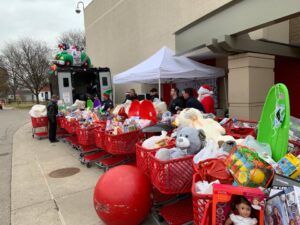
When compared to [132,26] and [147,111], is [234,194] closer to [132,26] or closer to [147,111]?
[147,111]

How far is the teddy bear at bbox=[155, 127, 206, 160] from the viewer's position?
9.27ft

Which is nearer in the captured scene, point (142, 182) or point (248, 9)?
point (142, 182)

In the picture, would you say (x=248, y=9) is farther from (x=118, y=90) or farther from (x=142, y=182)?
(x=118, y=90)

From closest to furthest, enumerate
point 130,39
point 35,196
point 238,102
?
point 35,196, point 238,102, point 130,39

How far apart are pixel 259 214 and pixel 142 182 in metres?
1.59

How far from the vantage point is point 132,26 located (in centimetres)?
1478

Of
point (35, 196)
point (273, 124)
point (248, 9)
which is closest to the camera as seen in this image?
point (273, 124)

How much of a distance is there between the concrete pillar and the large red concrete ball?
4.22 metres

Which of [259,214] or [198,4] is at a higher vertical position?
[198,4]

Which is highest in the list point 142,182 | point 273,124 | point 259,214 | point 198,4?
point 198,4

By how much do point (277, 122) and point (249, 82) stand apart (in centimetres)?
404

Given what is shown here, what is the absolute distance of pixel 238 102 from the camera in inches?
254

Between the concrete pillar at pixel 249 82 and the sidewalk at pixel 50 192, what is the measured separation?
12.8ft

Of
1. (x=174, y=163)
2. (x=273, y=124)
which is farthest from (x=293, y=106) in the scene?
(x=174, y=163)
